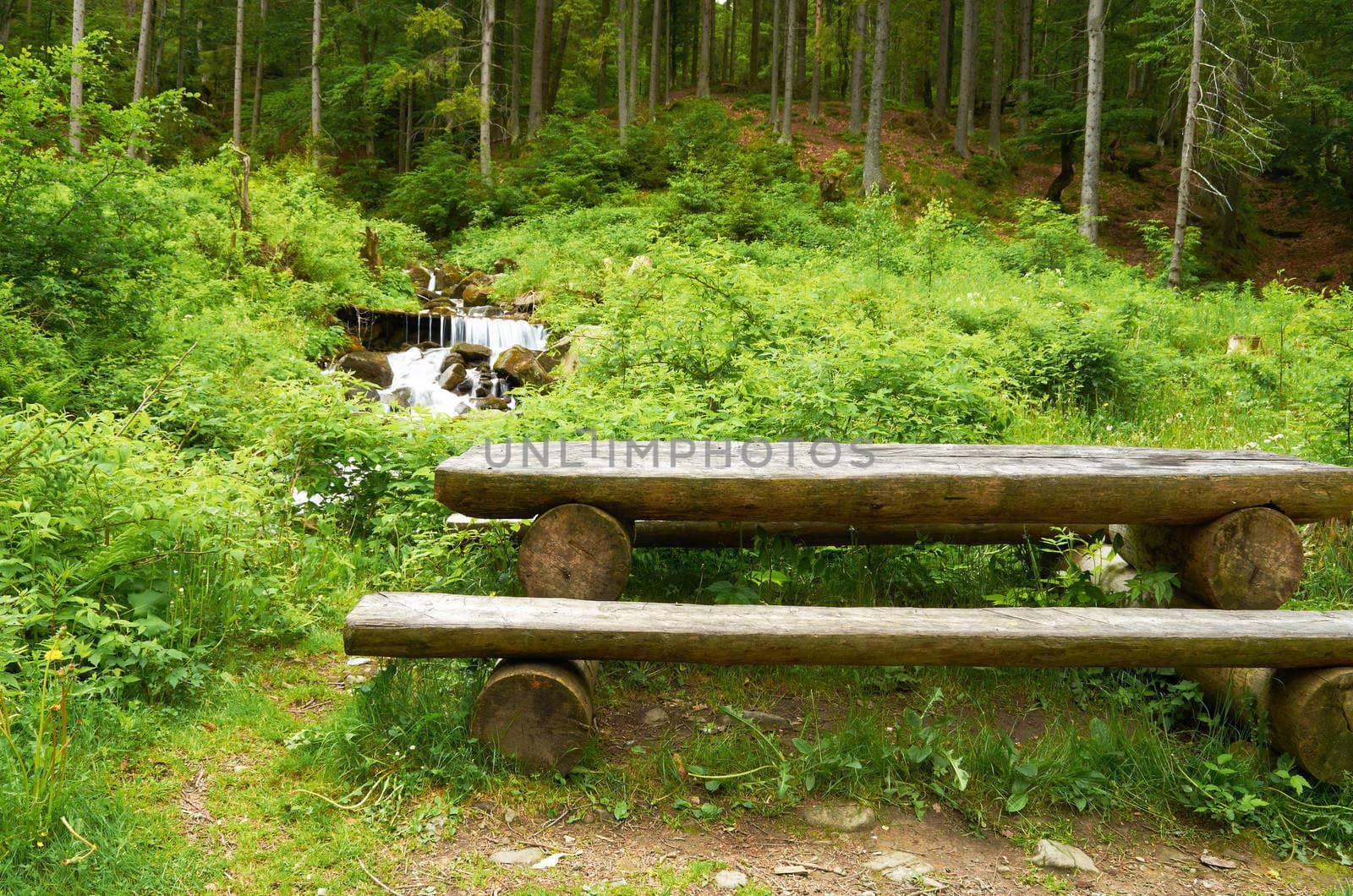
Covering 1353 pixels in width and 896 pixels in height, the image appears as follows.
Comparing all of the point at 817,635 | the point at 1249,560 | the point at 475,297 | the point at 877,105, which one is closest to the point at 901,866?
the point at 817,635

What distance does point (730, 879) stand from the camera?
9.49 feet

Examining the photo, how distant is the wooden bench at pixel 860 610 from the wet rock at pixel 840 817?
576mm

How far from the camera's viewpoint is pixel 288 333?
11453 millimetres

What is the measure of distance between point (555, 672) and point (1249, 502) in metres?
3.08

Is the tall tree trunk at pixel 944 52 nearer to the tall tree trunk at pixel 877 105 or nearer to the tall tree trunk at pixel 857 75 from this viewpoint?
the tall tree trunk at pixel 857 75

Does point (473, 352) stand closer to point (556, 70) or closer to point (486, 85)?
point (486, 85)

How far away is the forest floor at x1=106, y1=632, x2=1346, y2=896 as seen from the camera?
2838mm

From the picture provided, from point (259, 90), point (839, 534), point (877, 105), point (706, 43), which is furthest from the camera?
point (706, 43)

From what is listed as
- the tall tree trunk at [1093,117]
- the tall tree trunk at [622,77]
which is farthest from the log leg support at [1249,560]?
the tall tree trunk at [622,77]

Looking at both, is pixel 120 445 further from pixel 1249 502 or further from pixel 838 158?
pixel 838 158

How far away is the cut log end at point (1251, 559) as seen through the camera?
3688mm

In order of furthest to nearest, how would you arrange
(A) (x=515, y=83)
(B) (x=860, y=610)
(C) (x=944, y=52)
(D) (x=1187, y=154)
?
(C) (x=944, y=52) < (A) (x=515, y=83) < (D) (x=1187, y=154) < (B) (x=860, y=610)

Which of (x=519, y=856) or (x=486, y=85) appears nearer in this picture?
(x=519, y=856)

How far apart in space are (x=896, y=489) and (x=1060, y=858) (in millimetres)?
1491
